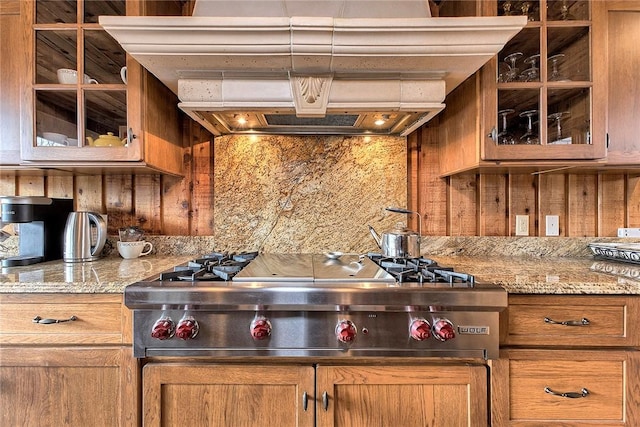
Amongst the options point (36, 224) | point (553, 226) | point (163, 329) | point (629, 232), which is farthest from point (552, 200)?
point (36, 224)

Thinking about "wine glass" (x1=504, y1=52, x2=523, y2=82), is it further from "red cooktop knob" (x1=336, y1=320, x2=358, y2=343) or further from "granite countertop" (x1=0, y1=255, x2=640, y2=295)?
"red cooktop knob" (x1=336, y1=320, x2=358, y2=343)

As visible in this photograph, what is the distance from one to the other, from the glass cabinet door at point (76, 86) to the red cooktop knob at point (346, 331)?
1.14 metres

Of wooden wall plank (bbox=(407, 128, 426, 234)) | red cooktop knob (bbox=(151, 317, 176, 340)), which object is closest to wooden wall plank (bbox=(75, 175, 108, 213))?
red cooktop knob (bbox=(151, 317, 176, 340))

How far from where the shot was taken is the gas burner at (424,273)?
0.99 metres

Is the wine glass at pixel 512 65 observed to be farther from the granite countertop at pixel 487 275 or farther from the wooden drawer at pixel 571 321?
the wooden drawer at pixel 571 321

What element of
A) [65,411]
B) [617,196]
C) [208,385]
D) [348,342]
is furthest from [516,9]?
[65,411]

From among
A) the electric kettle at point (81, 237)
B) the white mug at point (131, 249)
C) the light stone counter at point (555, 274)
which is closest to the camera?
the light stone counter at point (555, 274)

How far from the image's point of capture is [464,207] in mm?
1667

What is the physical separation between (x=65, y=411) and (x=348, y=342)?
3.07 feet

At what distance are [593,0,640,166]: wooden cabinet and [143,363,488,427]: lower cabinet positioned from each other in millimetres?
1183

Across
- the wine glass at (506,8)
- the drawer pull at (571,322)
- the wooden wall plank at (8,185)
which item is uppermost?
the wine glass at (506,8)

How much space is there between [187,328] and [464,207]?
145 cm

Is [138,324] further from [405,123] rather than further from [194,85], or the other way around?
[405,123]

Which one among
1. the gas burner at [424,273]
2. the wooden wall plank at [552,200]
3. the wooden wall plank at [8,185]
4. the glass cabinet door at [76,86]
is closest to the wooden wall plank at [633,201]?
the wooden wall plank at [552,200]
